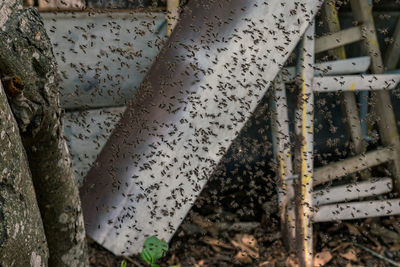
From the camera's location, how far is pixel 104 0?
11.4 ft

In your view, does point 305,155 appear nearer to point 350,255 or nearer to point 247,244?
point 247,244

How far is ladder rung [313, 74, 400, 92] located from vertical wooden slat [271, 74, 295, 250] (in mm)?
269

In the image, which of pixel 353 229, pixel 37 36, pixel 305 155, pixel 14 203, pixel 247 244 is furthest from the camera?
Result: pixel 353 229

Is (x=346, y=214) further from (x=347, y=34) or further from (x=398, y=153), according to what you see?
(x=347, y=34)

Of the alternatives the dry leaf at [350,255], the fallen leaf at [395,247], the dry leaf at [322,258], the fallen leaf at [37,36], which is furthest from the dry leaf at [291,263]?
the fallen leaf at [37,36]

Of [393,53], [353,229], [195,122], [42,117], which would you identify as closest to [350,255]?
[353,229]

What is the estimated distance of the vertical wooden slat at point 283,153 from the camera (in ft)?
10.9

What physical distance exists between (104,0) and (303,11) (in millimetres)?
1552

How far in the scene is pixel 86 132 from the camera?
363cm

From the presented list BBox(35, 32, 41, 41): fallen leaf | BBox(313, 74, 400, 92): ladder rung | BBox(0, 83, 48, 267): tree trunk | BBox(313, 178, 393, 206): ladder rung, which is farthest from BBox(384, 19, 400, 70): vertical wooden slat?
BBox(0, 83, 48, 267): tree trunk

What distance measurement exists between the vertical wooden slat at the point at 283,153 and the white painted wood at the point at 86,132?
125 centimetres

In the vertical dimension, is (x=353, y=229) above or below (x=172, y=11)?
below

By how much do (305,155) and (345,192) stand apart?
66cm

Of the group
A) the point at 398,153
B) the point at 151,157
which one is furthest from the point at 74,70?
the point at 398,153
